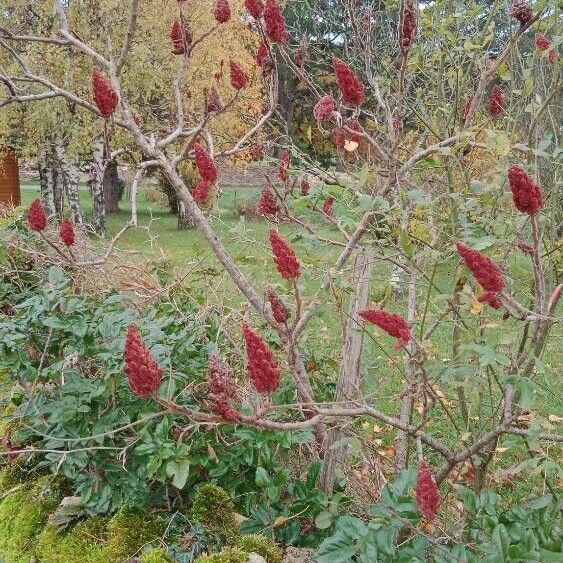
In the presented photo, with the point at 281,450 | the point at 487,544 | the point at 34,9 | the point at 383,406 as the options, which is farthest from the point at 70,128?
the point at 487,544

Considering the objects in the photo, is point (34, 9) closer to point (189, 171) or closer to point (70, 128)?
point (70, 128)

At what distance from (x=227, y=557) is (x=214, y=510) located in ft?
0.91

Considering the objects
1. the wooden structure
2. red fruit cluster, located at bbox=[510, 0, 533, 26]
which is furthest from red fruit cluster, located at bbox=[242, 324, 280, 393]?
the wooden structure

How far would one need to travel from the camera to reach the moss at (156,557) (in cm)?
205

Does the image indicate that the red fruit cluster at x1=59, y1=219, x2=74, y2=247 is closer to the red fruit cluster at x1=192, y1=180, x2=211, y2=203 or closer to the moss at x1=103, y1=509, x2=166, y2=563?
the red fruit cluster at x1=192, y1=180, x2=211, y2=203

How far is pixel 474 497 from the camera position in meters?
1.95

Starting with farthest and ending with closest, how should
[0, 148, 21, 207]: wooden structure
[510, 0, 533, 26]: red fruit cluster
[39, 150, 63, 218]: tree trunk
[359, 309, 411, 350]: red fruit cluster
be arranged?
1. [0, 148, 21, 207]: wooden structure
2. [39, 150, 63, 218]: tree trunk
3. [510, 0, 533, 26]: red fruit cluster
4. [359, 309, 411, 350]: red fruit cluster

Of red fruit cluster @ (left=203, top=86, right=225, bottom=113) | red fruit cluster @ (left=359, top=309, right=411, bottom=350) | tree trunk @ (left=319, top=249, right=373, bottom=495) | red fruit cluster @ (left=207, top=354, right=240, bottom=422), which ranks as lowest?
tree trunk @ (left=319, top=249, right=373, bottom=495)

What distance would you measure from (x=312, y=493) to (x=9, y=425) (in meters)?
1.64

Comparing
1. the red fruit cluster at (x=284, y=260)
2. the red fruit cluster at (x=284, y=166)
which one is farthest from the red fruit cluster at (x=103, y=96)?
the red fruit cluster at (x=284, y=166)

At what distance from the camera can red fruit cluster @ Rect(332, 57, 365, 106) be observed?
203 centimetres

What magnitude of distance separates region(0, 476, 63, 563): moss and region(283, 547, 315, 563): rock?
1009 mm

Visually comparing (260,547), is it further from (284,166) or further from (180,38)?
(180,38)

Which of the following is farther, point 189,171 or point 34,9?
point 189,171
